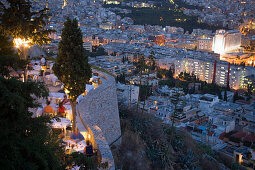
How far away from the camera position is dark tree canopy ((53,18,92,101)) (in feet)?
10.6

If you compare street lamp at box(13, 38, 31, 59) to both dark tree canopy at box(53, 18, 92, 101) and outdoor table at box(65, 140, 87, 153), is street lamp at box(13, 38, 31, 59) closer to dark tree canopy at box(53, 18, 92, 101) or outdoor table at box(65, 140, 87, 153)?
dark tree canopy at box(53, 18, 92, 101)

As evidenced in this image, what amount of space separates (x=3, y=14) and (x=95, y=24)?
41134 millimetres

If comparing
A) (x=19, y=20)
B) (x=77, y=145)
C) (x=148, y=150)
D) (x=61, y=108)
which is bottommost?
(x=148, y=150)

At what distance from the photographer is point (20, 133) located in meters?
1.73

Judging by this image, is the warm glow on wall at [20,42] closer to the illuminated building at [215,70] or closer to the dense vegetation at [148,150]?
the dense vegetation at [148,150]

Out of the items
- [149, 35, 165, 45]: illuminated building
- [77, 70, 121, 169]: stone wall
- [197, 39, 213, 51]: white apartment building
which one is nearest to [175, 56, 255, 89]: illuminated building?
[197, 39, 213, 51]: white apartment building

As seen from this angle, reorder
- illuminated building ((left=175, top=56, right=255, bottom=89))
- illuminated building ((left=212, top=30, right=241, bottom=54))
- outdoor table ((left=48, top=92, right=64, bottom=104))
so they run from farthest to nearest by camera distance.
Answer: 1. illuminated building ((left=212, top=30, right=241, bottom=54))
2. illuminated building ((left=175, top=56, right=255, bottom=89))
3. outdoor table ((left=48, top=92, right=64, bottom=104))

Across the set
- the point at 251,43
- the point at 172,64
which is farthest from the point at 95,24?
the point at 172,64

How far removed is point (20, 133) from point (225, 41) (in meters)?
Answer: 31.8

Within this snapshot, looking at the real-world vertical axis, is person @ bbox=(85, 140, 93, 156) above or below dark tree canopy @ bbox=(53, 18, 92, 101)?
below

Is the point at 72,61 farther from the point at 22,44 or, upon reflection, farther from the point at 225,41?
the point at 225,41

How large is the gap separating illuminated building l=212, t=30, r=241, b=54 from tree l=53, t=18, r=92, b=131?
2889 centimetres

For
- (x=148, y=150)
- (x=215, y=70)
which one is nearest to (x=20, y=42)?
(x=148, y=150)

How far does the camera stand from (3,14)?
10.7ft
